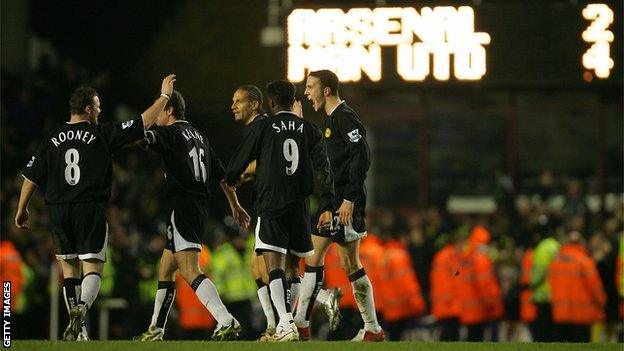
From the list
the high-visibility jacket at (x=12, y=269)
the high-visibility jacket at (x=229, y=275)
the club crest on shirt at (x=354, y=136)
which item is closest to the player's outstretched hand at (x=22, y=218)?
the club crest on shirt at (x=354, y=136)

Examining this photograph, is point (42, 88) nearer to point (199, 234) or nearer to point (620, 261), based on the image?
point (620, 261)

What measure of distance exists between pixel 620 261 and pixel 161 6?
31.1ft

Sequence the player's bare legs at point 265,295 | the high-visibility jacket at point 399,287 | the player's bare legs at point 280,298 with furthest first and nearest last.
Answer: the high-visibility jacket at point 399,287 < the player's bare legs at point 265,295 < the player's bare legs at point 280,298

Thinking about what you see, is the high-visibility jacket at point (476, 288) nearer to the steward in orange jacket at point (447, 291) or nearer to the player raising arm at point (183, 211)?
the steward in orange jacket at point (447, 291)

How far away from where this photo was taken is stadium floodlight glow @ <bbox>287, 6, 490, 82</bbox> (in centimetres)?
1487

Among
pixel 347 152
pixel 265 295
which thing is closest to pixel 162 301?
pixel 265 295

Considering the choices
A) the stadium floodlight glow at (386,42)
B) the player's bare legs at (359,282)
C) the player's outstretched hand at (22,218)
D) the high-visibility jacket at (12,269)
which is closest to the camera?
the player's outstretched hand at (22,218)

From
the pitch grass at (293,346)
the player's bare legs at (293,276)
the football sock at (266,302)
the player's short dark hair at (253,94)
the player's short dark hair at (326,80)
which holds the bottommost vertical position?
the pitch grass at (293,346)

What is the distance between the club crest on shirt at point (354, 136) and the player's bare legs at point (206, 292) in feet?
4.74

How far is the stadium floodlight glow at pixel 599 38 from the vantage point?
15.1 metres

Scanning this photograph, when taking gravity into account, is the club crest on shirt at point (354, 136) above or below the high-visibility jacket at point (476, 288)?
above

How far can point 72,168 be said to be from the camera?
10.4 m

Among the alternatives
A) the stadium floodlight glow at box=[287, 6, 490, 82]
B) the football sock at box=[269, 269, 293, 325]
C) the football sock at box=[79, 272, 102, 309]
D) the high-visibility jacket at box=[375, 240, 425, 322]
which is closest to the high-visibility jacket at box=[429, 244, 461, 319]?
the high-visibility jacket at box=[375, 240, 425, 322]

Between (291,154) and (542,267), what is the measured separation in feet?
23.9
